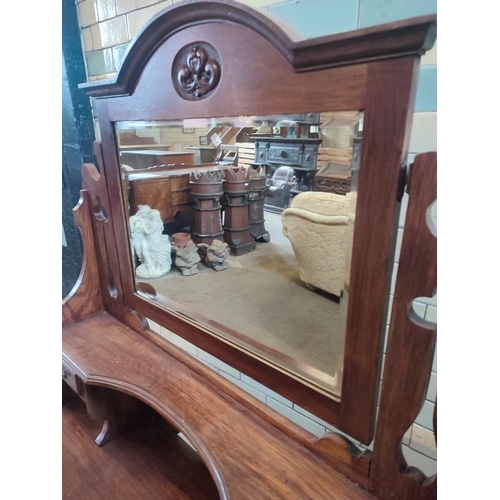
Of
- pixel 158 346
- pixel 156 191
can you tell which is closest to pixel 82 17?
pixel 156 191

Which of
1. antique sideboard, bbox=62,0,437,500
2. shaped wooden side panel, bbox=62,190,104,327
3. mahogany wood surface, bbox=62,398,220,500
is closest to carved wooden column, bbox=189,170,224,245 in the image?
antique sideboard, bbox=62,0,437,500

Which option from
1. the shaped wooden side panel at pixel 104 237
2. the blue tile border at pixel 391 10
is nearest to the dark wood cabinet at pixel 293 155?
the blue tile border at pixel 391 10

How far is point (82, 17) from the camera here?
1.10 m

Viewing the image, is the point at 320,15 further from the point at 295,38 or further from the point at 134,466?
the point at 134,466

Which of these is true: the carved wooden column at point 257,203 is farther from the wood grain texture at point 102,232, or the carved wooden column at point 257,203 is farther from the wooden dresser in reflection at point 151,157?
the wood grain texture at point 102,232

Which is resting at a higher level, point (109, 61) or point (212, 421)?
point (109, 61)

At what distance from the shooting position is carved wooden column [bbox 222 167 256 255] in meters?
0.66

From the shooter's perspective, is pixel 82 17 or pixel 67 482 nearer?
pixel 67 482

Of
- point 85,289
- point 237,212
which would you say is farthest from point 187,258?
point 85,289

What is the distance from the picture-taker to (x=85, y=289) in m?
0.84

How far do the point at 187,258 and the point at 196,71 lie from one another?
38cm

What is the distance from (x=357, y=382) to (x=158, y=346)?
0.45 metres

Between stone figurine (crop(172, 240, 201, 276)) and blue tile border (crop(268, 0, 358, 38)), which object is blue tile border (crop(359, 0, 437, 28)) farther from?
stone figurine (crop(172, 240, 201, 276))
